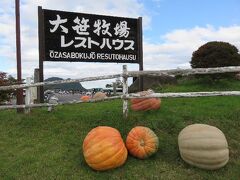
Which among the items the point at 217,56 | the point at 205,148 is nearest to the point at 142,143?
the point at 205,148

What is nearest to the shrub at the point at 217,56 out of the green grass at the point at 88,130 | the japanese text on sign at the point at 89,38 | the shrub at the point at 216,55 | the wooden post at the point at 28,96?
the shrub at the point at 216,55

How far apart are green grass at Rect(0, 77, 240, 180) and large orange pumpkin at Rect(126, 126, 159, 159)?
14 centimetres

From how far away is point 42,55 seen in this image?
38.1 feet

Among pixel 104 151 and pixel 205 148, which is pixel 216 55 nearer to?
pixel 205 148

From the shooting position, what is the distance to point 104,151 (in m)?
7.60

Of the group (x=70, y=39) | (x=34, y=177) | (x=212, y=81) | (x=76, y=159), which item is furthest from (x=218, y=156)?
(x=212, y=81)

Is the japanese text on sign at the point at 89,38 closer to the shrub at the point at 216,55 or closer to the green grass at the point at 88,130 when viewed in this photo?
the green grass at the point at 88,130

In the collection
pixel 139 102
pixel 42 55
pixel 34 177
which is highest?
pixel 42 55

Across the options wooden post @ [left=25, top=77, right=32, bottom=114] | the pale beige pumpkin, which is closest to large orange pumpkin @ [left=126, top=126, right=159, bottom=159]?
the pale beige pumpkin

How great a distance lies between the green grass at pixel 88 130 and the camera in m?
7.71

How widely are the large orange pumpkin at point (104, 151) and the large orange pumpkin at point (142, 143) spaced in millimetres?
228

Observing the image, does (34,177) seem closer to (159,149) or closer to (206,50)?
(159,149)

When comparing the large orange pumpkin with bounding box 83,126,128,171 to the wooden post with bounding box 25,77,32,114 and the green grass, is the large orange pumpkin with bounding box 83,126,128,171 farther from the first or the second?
the wooden post with bounding box 25,77,32,114

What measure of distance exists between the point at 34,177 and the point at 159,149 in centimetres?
230
